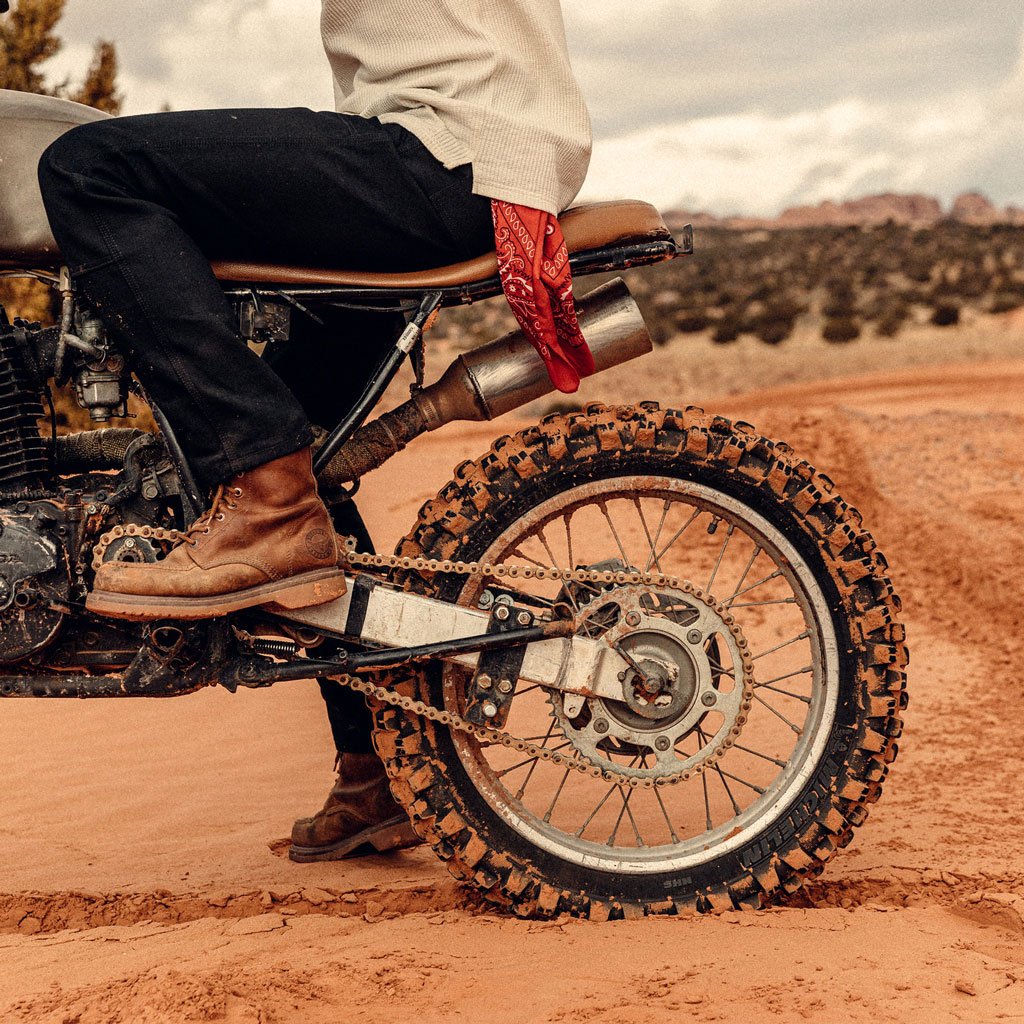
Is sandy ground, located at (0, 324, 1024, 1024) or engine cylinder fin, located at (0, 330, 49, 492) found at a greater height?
engine cylinder fin, located at (0, 330, 49, 492)

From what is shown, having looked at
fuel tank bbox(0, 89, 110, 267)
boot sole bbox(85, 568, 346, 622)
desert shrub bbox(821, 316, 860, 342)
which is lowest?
boot sole bbox(85, 568, 346, 622)

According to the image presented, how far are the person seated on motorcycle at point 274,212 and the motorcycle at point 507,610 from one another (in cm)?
12

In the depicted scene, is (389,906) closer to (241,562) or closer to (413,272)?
(241,562)

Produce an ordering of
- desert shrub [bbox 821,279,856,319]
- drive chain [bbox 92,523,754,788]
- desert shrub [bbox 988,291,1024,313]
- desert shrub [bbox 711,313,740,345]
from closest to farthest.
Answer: drive chain [bbox 92,523,754,788] < desert shrub [bbox 711,313,740,345] < desert shrub [bbox 988,291,1024,313] < desert shrub [bbox 821,279,856,319]

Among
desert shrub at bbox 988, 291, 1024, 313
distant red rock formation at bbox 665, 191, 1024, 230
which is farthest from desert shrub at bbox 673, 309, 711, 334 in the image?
distant red rock formation at bbox 665, 191, 1024, 230

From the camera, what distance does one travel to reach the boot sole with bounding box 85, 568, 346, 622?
2561 mm

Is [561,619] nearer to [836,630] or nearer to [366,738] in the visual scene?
[836,630]

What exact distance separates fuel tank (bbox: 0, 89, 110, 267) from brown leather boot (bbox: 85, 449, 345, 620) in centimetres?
72

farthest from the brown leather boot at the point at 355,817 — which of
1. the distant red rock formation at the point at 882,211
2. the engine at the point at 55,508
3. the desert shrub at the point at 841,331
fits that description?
the distant red rock formation at the point at 882,211

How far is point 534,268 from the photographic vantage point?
8.68 ft

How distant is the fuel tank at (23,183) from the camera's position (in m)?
2.72

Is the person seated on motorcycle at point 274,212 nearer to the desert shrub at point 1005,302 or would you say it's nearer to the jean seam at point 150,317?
the jean seam at point 150,317

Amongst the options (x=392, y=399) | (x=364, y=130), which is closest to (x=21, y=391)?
(x=364, y=130)

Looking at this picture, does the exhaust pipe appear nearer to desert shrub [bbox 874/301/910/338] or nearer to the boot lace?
the boot lace
